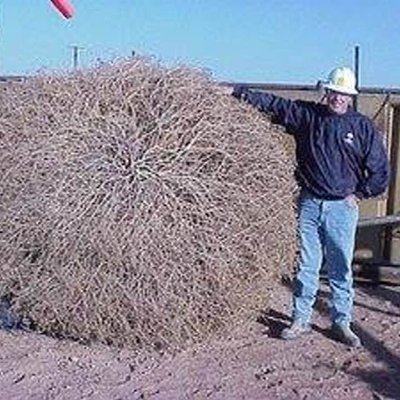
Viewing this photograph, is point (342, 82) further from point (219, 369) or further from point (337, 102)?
point (219, 369)

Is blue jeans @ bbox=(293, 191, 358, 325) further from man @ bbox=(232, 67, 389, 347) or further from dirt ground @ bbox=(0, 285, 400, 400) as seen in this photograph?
dirt ground @ bbox=(0, 285, 400, 400)

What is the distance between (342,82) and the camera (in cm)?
591

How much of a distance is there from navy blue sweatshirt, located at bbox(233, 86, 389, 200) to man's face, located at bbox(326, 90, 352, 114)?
3 cm

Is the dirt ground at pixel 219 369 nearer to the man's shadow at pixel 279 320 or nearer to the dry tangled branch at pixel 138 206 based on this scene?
the man's shadow at pixel 279 320

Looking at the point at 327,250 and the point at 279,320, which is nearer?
the point at 327,250

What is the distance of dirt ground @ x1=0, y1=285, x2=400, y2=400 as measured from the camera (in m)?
5.24

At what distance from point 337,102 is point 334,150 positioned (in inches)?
11.5

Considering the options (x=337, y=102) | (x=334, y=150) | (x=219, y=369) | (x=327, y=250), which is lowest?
(x=219, y=369)

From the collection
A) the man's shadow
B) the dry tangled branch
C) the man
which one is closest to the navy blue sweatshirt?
the man

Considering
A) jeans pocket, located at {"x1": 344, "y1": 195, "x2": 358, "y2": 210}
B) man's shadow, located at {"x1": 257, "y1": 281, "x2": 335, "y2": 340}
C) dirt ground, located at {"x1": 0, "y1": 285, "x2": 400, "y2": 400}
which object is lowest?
dirt ground, located at {"x1": 0, "y1": 285, "x2": 400, "y2": 400}

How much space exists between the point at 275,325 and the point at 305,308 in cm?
32

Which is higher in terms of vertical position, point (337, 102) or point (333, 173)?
point (337, 102)

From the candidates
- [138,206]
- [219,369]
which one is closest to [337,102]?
[138,206]

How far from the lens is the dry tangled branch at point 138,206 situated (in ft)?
17.4
